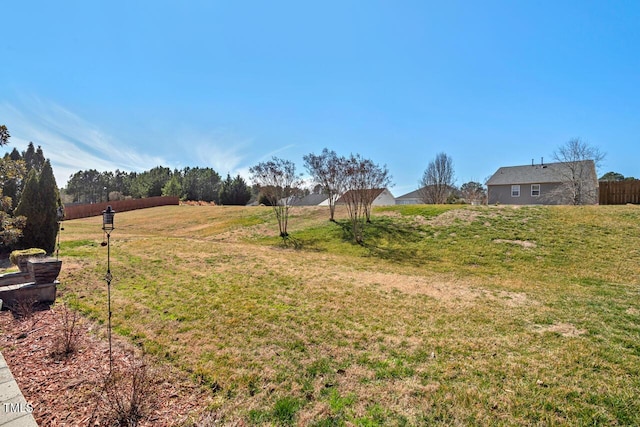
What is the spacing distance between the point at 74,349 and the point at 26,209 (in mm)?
9028

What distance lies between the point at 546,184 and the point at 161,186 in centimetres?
5786

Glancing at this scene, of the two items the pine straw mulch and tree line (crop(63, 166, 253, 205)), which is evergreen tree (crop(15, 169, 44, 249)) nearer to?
the pine straw mulch

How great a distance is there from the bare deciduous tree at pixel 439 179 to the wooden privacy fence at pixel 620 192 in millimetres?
15248

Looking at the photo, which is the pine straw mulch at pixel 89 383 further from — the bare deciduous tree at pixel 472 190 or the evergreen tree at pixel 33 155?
the evergreen tree at pixel 33 155

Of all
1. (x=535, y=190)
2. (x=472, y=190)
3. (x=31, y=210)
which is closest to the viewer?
(x=31, y=210)

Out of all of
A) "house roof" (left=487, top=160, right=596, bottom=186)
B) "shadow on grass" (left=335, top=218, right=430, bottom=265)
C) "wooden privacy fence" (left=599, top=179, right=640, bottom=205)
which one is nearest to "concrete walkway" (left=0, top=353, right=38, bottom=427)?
"shadow on grass" (left=335, top=218, right=430, bottom=265)

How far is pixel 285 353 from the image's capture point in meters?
3.50

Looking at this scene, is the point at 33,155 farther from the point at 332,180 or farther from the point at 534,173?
the point at 534,173

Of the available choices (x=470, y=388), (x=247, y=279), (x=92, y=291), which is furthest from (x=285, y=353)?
(x=92, y=291)

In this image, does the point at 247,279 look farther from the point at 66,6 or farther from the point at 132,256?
the point at 66,6

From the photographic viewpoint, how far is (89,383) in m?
2.72

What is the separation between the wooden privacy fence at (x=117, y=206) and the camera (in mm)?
32031

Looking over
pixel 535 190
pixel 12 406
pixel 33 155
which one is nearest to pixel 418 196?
pixel 535 190

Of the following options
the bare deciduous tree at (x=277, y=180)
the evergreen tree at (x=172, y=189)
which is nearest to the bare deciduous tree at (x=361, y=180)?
the bare deciduous tree at (x=277, y=180)
